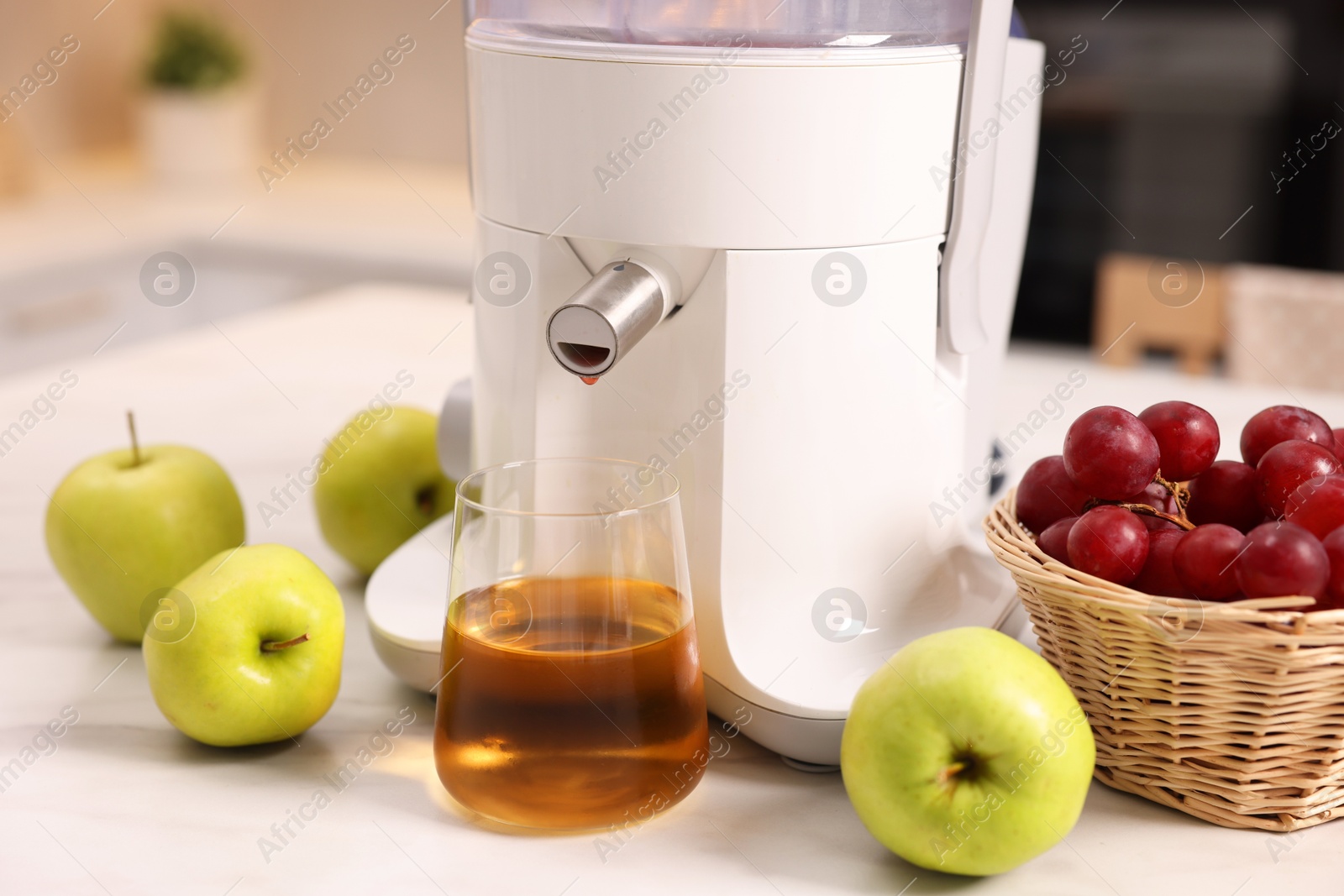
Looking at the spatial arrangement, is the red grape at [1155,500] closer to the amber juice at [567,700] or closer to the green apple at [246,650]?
the amber juice at [567,700]

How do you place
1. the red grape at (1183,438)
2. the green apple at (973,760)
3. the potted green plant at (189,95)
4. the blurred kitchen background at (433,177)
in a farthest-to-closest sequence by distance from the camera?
the potted green plant at (189,95), the blurred kitchen background at (433,177), the red grape at (1183,438), the green apple at (973,760)

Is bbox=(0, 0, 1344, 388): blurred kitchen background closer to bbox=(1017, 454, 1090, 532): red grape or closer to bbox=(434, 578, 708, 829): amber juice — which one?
bbox=(1017, 454, 1090, 532): red grape

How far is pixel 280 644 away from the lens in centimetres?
63

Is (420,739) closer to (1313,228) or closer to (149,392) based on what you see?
(149,392)

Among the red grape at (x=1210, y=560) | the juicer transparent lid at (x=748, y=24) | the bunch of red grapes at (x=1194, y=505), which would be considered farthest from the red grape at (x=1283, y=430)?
the juicer transparent lid at (x=748, y=24)

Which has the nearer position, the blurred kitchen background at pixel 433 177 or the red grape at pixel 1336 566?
the red grape at pixel 1336 566

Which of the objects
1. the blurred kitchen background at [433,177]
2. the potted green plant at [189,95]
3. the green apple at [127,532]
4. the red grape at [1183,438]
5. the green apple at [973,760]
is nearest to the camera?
the green apple at [973,760]

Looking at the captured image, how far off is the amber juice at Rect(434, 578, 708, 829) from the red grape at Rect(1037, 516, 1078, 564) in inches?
6.8

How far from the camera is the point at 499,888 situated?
21.3 inches

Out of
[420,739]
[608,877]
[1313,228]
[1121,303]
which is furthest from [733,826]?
[1313,228]

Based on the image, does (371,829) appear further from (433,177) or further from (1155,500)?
(433,177)

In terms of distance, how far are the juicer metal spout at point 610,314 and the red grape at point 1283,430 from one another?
0.29 metres

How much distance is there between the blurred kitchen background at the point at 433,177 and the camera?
7.23 ft

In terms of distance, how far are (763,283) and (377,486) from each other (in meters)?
0.33
